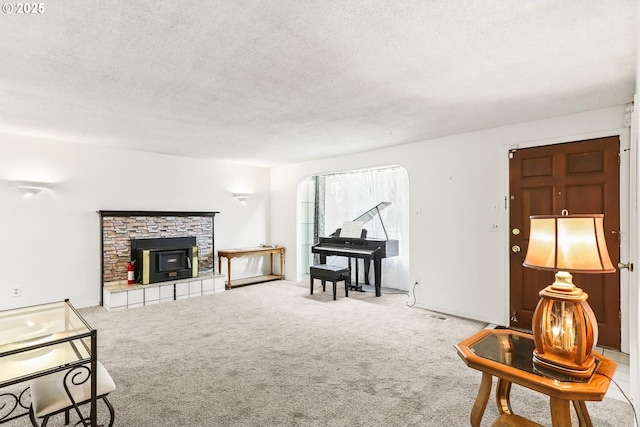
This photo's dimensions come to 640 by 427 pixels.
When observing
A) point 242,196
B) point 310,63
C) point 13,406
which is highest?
point 310,63

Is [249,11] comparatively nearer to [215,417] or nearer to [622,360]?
[215,417]

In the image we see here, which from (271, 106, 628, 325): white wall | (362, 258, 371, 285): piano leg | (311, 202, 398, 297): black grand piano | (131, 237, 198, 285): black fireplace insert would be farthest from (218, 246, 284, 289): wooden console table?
(271, 106, 628, 325): white wall

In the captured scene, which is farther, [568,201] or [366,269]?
[366,269]

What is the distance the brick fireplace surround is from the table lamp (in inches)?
190

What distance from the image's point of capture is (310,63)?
2.28m

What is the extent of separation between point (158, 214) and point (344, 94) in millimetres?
3888

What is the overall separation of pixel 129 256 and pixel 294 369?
3.62 m

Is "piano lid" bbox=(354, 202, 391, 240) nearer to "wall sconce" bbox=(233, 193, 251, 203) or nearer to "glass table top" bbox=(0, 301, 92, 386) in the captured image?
"wall sconce" bbox=(233, 193, 251, 203)

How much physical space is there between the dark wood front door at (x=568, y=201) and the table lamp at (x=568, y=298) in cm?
212

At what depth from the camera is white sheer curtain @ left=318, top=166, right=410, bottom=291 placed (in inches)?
236

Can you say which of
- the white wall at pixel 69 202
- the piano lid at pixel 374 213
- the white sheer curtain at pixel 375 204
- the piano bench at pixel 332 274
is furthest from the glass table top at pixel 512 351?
the white wall at pixel 69 202

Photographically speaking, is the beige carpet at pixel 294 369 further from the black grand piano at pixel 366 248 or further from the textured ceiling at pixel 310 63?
the textured ceiling at pixel 310 63

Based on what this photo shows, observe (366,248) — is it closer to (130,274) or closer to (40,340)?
(130,274)

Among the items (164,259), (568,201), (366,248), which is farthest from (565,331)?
(164,259)
